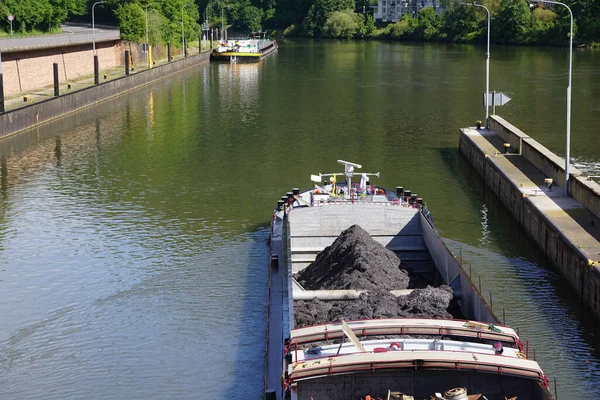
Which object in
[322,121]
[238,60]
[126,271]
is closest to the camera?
[126,271]

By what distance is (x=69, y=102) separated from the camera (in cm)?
5662

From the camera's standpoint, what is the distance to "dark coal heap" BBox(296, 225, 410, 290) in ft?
66.8

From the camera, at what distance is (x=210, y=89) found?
7312 centimetres

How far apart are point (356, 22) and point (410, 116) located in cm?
11669

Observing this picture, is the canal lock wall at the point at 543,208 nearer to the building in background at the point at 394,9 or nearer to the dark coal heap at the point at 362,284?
the dark coal heap at the point at 362,284

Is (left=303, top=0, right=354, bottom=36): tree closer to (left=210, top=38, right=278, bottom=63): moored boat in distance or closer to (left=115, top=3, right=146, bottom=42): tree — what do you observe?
(left=210, top=38, right=278, bottom=63): moored boat in distance

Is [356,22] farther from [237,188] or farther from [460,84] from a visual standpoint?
[237,188]

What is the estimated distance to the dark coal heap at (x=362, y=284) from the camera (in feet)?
58.5

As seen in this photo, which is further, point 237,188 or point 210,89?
point 210,89

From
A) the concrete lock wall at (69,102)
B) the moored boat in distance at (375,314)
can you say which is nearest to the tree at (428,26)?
the concrete lock wall at (69,102)

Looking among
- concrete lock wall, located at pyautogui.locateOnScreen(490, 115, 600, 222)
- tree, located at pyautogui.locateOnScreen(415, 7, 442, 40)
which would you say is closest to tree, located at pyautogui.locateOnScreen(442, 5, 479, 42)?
tree, located at pyautogui.locateOnScreen(415, 7, 442, 40)

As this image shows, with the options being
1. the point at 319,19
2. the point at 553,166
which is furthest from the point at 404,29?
the point at 553,166

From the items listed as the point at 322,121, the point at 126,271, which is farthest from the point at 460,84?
the point at 126,271

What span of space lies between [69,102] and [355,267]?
39.6 metres
